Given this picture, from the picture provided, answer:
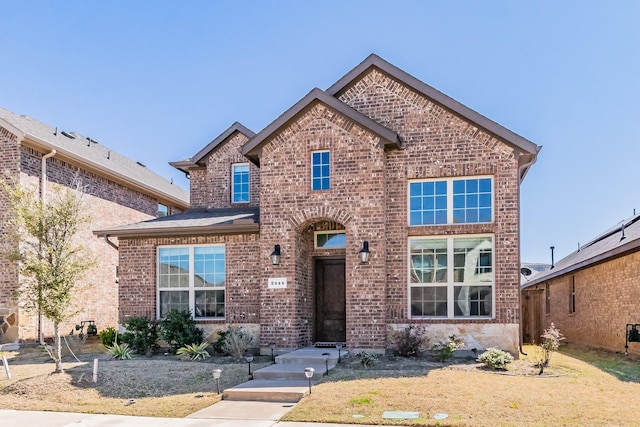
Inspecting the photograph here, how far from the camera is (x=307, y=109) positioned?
40.6 feet

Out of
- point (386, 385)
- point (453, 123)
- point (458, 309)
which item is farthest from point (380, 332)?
point (453, 123)

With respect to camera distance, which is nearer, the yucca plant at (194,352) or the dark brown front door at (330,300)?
the yucca plant at (194,352)

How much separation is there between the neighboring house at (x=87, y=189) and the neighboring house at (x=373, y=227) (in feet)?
14.3

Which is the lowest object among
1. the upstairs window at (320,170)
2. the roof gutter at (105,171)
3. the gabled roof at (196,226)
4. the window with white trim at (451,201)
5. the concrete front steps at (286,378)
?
the concrete front steps at (286,378)

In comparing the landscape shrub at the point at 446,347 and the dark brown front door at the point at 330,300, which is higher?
the dark brown front door at the point at 330,300

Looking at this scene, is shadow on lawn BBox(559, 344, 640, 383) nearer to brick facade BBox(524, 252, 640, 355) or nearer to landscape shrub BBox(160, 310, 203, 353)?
brick facade BBox(524, 252, 640, 355)

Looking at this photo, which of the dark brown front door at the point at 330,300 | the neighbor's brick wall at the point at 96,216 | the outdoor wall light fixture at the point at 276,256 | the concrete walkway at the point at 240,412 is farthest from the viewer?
the neighbor's brick wall at the point at 96,216

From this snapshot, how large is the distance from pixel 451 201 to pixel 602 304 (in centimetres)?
794

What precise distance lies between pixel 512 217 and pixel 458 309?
244 cm

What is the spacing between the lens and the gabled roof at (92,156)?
51.8 ft

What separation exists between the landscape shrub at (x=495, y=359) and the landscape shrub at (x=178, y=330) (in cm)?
680

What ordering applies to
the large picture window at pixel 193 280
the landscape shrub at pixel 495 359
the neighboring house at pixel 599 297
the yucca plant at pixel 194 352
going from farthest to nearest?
the neighboring house at pixel 599 297 → the large picture window at pixel 193 280 → the yucca plant at pixel 194 352 → the landscape shrub at pixel 495 359

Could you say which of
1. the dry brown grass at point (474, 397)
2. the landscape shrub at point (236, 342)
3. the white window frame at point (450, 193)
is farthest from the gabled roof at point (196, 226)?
the dry brown grass at point (474, 397)

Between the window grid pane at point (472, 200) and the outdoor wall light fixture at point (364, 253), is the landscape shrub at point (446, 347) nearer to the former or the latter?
the outdoor wall light fixture at point (364, 253)
